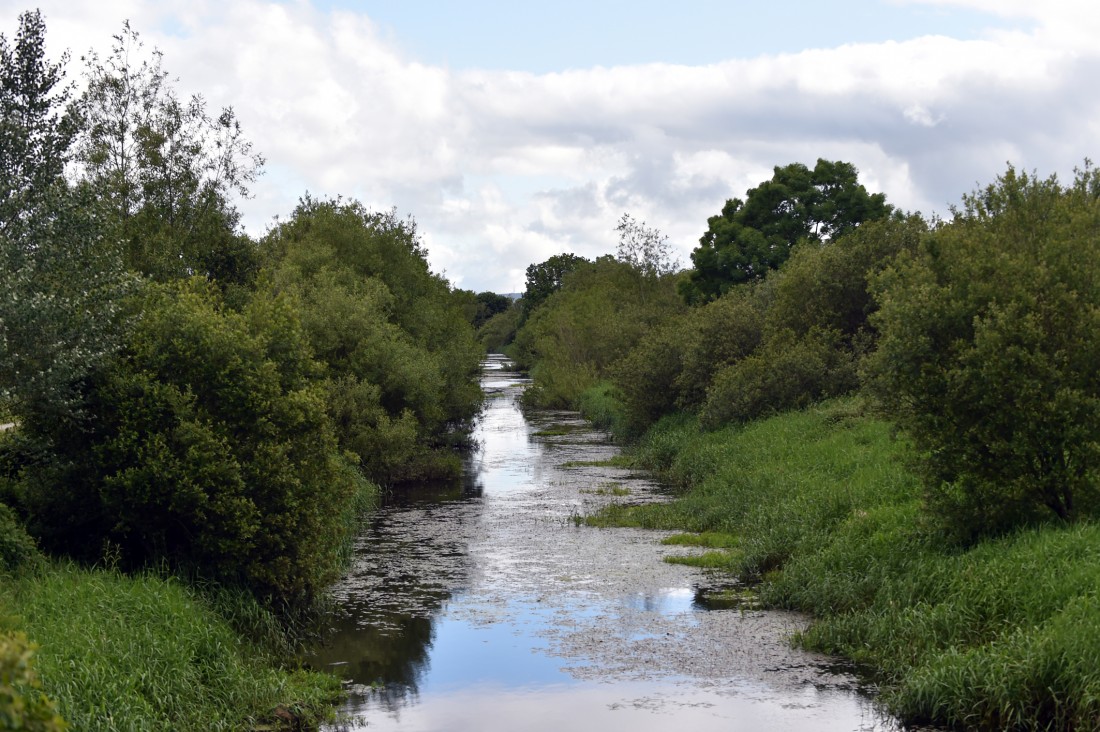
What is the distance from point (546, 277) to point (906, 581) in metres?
126

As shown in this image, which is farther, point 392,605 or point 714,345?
point 714,345

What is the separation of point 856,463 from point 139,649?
1476 cm

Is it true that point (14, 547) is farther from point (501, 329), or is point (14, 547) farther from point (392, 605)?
point (501, 329)

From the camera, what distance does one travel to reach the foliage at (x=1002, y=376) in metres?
14.1

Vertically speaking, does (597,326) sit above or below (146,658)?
above

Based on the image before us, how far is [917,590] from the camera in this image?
14.2 metres

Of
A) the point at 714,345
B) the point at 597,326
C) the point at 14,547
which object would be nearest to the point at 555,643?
the point at 14,547

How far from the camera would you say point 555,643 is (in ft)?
49.6

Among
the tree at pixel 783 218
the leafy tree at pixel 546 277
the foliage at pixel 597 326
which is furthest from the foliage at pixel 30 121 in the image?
the leafy tree at pixel 546 277

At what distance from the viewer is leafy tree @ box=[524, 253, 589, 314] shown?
13162cm

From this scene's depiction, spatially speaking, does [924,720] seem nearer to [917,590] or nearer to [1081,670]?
[1081,670]

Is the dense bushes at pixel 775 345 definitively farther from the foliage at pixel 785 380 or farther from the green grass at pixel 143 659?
the green grass at pixel 143 659

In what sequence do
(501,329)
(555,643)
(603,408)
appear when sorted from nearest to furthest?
(555,643), (603,408), (501,329)

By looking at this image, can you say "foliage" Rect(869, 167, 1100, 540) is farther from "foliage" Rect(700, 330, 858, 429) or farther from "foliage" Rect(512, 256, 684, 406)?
"foliage" Rect(512, 256, 684, 406)
